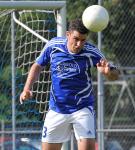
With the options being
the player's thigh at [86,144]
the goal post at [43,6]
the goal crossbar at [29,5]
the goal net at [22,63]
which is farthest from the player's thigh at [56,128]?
the goal net at [22,63]

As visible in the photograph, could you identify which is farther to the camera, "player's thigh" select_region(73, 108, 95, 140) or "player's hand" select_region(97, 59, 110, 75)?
"player's thigh" select_region(73, 108, 95, 140)

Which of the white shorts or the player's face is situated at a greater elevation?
the player's face

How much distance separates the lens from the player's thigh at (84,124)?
779 cm

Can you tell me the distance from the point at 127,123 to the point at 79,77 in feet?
13.9

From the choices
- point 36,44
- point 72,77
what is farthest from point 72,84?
point 36,44

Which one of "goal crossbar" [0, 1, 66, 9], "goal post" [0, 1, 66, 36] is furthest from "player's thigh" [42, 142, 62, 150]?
"goal crossbar" [0, 1, 66, 9]

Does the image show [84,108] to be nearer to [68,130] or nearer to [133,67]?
[68,130]

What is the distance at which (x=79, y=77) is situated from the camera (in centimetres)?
782

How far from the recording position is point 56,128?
26.1ft

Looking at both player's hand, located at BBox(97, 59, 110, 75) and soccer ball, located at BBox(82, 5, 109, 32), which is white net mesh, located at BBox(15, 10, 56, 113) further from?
player's hand, located at BBox(97, 59, 110, 75)

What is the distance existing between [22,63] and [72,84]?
9.03 ft

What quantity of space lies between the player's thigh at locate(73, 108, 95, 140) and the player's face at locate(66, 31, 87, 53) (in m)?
0.64

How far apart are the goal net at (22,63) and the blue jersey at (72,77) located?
5.25ft

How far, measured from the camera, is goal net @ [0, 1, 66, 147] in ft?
32.4
